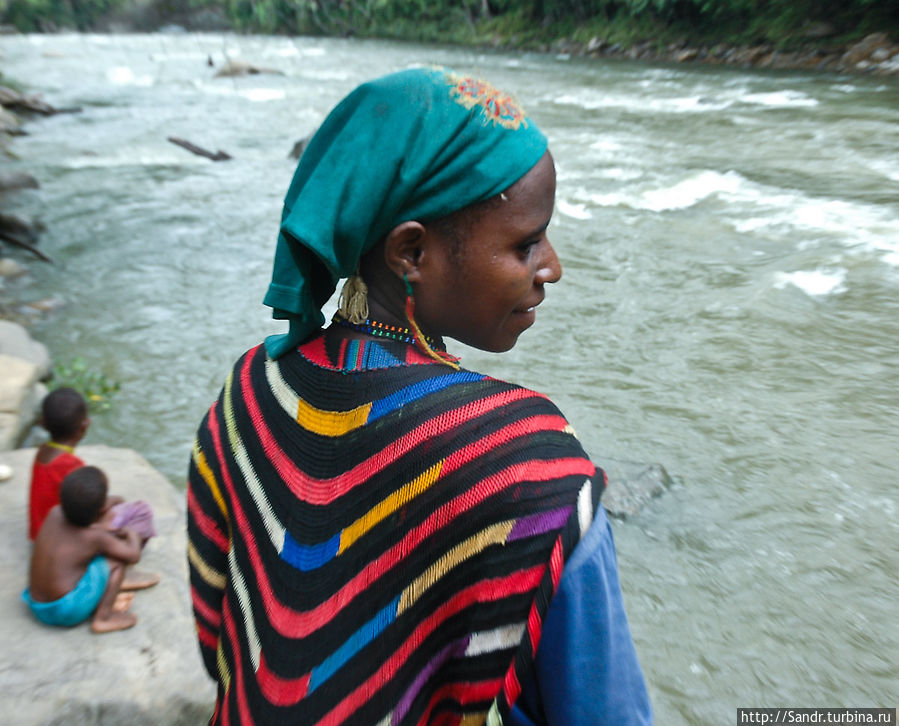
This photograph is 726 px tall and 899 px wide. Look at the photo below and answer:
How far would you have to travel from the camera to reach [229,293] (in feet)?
21.3

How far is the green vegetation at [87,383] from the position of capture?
4691 mm

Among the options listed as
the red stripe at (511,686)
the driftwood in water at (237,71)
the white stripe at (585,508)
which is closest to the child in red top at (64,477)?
the red stripe at (511,686)

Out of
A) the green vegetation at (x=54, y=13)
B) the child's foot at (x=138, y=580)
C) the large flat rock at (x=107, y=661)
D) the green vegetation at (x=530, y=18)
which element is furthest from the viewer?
the green vegetation at (x=54, y=13)

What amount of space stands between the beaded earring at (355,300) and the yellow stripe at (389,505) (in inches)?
11.3

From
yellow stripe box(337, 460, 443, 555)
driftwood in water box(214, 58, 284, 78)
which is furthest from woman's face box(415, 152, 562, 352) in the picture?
driftwood in water box(214, 58, 284, 78)

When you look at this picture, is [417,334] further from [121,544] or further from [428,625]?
[121,544]

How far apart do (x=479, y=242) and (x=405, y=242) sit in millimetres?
112

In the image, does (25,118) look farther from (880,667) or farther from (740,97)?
(880,667)

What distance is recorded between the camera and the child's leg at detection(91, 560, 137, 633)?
2.55 meters

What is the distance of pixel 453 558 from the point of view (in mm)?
985

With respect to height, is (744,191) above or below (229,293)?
above

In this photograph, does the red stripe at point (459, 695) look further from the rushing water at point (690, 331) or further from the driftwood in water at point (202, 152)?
the driftwood in water at point (202, 152)

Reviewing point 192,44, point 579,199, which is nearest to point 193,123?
point 579,199

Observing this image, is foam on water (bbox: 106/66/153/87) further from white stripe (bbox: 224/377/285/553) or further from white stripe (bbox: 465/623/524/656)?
white stripe (bbox: 465/623/524/656)
